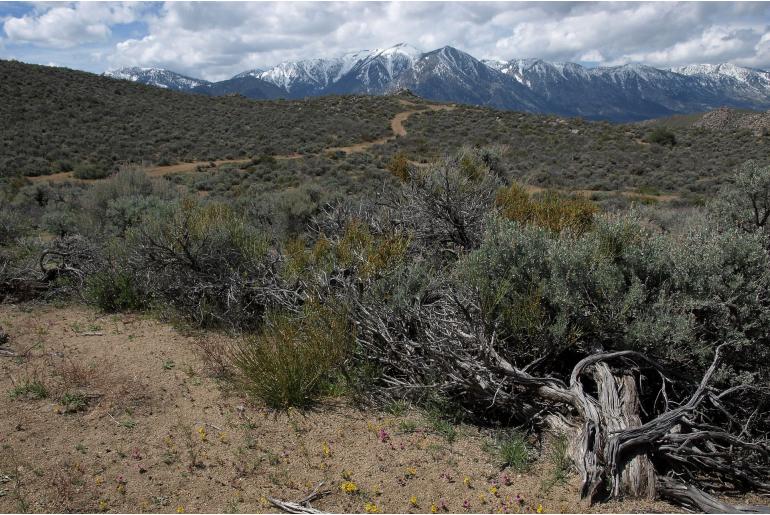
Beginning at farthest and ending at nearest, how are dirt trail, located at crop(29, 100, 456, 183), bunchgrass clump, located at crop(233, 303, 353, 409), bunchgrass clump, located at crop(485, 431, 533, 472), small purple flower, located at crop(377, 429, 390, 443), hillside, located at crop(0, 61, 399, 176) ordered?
hillside, located at crop(0, 61, 399, 176)
dirt trail, located at crop(29, 100, 456, 183)
bunchgrass clump, located at crop(233, 303, 353, 409)
small purple flower, located at crop(377, 429, 390, 443)
bunchgrass clump, located at crop(485, 431, 533, 472)

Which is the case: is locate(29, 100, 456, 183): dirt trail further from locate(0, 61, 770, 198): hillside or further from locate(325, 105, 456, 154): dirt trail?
locate(0, 61, 770, 198): hillside

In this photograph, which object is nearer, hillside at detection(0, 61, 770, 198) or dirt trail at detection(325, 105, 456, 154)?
hillside at detection(0, 61, 770, 198)

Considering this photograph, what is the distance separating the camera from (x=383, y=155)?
28.0m

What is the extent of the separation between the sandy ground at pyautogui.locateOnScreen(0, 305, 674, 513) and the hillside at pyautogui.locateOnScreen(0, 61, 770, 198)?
14.7 m

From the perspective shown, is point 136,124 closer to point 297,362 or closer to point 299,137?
point 299,137

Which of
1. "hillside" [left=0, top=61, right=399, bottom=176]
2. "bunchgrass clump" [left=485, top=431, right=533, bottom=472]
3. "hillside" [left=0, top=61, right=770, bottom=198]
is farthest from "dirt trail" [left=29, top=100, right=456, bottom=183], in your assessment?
"bunchgrass clump" [left=485, top=431, right=533, bottom=472]

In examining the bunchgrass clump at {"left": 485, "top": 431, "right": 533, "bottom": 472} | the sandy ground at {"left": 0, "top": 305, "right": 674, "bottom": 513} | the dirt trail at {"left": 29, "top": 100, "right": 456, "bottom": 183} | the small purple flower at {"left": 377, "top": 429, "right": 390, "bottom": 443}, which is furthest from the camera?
the dirt trail at {"left": 29, "top": 100, "right": 456, "bottom": 183}

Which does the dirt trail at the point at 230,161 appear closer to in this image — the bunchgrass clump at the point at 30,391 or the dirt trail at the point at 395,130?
the dirt trail at the point at 395,130

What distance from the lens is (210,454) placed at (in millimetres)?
3570

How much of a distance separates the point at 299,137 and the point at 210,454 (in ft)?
103

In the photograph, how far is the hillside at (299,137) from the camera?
75.2 ft

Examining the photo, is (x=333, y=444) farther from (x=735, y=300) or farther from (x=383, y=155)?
(x=383, y=155)

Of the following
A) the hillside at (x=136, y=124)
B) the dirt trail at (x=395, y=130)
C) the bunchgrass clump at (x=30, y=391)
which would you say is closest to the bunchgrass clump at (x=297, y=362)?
the bunchgrass clump at (x=30, y=391)

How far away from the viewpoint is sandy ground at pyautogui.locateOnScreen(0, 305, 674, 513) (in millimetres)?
3104
